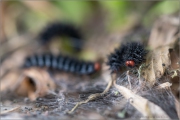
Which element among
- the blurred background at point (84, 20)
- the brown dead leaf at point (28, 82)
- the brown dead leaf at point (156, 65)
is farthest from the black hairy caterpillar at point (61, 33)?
the brown dead leaf at point (156, 65)

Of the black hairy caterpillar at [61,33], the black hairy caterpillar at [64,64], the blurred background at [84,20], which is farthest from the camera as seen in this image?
the black hairy caterpillar at [61,33]

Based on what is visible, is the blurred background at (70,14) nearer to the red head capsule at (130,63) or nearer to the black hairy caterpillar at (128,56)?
the black hairy caterpillar at (128,56)

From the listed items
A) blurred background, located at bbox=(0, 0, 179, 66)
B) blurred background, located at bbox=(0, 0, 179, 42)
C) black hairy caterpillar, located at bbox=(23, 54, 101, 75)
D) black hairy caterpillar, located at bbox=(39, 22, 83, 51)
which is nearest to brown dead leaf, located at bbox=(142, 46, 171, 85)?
black hairy caterpillar, located at bbox=(23, 54, 101, 75)

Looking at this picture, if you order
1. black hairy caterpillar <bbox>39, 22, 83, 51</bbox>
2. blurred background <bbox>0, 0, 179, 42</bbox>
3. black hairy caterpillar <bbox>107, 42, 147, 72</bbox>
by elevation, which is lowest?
black hairy caterpillar <bbox>107, 42, 147, 72</bbox>

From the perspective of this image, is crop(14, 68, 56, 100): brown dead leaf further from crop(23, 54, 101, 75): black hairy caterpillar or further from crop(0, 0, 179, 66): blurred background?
crop(0, 0, 179, 66): blurred background

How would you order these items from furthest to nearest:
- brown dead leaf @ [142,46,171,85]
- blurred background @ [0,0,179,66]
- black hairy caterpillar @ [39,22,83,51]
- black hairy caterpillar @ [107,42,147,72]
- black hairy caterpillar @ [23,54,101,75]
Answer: black hairy caterpillar @ [39,22,83,51] < blurred background @ [0,0,179,66] < black hairy caterpillar @ [23,54,101,75] < black hairy caterpillar @ [107,42,147,72] < brown dead leaf @ [142,46,171,85]

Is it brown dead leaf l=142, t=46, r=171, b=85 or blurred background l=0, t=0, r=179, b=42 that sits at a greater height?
blurred background l=0, t=0, r=179, b=42
